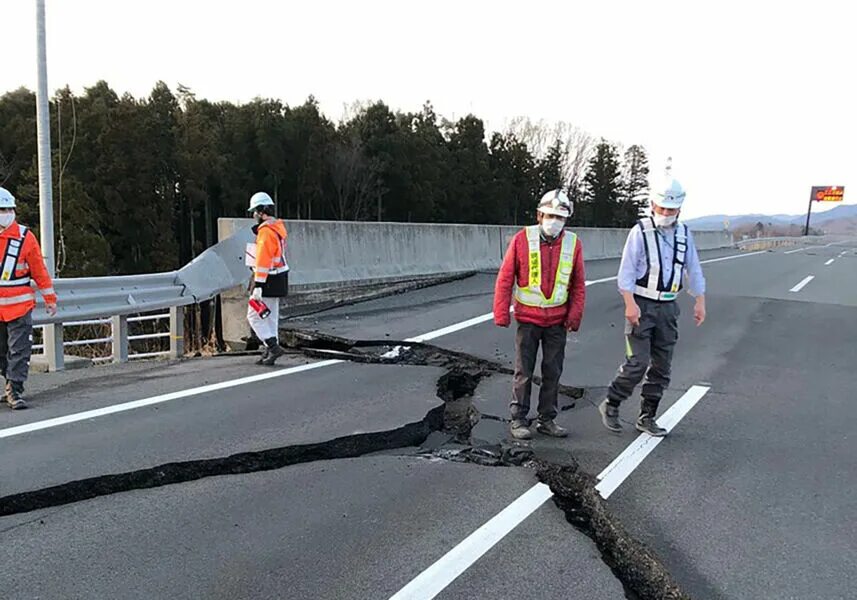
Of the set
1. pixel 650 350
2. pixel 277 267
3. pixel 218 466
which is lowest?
pixel 218 466

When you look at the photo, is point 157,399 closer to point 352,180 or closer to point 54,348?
point 54,348

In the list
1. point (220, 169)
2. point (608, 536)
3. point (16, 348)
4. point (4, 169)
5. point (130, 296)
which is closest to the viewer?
point (608, 536)

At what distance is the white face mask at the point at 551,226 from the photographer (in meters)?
5.40

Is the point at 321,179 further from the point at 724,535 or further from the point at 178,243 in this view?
the point at 724,535

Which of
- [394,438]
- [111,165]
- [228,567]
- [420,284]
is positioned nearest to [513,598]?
[228,567]

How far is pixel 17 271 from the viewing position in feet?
20.9

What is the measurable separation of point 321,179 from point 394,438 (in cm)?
4743

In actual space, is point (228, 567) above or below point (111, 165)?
below

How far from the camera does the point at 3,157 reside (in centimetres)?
3816

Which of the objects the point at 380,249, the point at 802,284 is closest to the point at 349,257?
the point at 380,249

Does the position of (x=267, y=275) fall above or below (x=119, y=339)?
above

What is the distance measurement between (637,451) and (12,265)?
578 centimetres

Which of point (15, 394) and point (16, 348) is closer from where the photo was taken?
point (15, 394)

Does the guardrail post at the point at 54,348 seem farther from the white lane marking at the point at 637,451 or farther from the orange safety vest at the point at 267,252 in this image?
the white lane marking at the point at 637,451
